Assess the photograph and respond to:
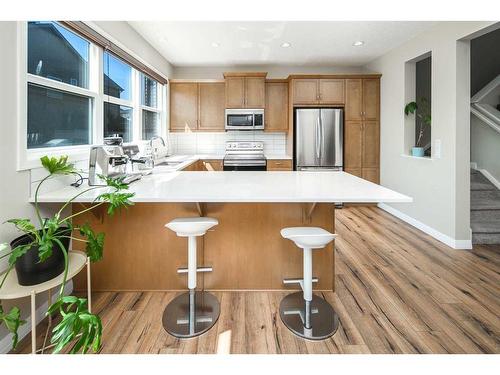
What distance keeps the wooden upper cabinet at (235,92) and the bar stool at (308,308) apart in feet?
12.6

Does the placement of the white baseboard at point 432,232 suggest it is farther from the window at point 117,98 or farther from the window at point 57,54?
the window at point 57,54

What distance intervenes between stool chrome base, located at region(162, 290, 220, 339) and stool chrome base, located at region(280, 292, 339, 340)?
487 mm

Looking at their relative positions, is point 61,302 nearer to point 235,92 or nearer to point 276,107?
point 235,92

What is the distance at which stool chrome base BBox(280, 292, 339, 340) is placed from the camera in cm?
192

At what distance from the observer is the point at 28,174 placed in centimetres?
201

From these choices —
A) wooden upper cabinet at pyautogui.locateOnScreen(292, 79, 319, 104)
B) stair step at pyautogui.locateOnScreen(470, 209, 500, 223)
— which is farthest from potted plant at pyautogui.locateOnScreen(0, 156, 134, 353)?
wooden upper cabinet at pyautogui.locateOnScreen(292, 79, 319, 104)

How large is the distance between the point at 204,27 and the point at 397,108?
312 centimetres

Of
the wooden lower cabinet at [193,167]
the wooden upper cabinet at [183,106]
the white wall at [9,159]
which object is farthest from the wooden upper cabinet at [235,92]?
the white wall at [9,159]

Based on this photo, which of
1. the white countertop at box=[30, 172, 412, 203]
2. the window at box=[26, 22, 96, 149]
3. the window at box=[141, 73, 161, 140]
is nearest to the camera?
the white countertop at box=[30, 172, 412, 203]

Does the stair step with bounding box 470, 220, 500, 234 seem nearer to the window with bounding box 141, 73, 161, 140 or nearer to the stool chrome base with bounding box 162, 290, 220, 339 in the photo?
the stool chrome base with bounding box 162, 290, 220, 339

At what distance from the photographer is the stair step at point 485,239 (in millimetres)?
3594

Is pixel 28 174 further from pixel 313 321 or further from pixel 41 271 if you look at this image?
pixel 313 321

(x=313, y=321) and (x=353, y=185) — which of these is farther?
(x=353, y=185)

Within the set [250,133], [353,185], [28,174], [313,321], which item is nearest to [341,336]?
[313,321]
